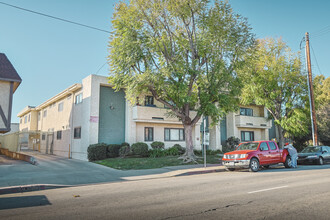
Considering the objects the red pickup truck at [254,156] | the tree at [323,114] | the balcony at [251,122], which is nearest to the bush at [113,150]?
the red pickup truck at [254,156]

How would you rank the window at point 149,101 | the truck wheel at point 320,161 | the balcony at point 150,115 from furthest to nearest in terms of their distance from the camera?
the window at point 149,101, the balcony at point 150,115, the truck wheel at point 320,161

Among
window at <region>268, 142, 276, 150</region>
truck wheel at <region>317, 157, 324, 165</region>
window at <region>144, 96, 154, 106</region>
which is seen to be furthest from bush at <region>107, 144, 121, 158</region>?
truck wheel at <region>317, 157, 324, 165</region>

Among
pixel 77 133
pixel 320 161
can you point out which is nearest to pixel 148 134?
pixel 77 133

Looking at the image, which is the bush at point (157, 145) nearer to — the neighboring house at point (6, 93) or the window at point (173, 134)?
the window at point (173, 134)

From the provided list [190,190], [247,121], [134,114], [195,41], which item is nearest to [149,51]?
[195,41]

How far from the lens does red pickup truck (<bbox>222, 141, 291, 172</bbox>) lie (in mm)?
14172

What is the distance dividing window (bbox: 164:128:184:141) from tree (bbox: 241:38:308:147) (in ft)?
26.7

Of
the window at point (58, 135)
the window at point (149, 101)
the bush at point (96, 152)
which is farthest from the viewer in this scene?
the window at point (58, 135)

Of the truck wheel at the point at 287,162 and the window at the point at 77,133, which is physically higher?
the window at the point at 77,133

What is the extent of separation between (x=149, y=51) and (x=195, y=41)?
333 cm

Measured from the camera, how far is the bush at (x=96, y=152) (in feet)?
65.4

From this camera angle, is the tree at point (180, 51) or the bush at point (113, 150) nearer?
the tree at point (180, 51)

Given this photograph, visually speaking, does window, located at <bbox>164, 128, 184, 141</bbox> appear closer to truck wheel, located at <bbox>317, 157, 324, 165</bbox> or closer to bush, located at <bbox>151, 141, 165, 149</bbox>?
bush, located at <bbox>151, 141, 165, 149</bbox>

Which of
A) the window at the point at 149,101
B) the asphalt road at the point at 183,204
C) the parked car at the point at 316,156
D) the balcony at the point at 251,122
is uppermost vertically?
the window at the point at 149,101
